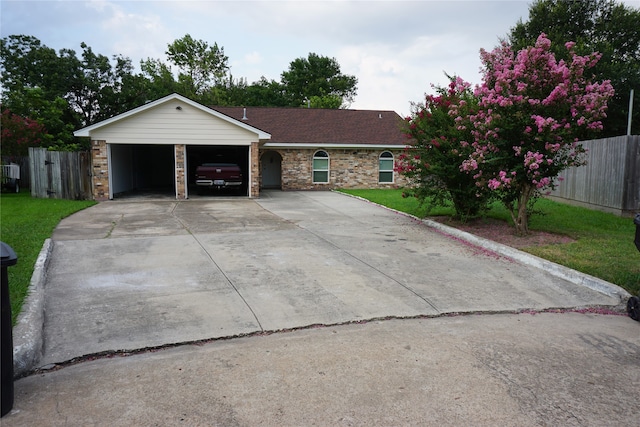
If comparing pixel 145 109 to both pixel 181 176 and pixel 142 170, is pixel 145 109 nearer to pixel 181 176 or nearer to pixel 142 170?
pixel 181 176

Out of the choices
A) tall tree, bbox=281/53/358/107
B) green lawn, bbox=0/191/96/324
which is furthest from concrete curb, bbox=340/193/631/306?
tall tree, bbox=281/53/358/107

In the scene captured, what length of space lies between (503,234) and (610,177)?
546 cm

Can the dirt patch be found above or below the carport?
below

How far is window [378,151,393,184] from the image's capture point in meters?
25.3

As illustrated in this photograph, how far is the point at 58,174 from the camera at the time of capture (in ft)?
57.8

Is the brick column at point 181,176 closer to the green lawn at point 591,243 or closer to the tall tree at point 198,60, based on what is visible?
the green lawn at point 591,243

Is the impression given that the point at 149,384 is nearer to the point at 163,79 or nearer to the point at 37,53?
the point at 37,53

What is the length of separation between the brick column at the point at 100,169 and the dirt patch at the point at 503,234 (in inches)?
492

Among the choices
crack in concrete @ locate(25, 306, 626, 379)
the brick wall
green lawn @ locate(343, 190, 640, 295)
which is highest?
the brick wall

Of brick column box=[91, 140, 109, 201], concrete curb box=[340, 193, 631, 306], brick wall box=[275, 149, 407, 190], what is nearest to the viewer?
concrete curb box=[340, 193, 631, 306]

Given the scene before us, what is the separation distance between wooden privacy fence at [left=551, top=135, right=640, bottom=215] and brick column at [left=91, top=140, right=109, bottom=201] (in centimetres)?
1657

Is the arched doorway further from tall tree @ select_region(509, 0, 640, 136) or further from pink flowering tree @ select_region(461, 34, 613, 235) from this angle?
tall tree @ select_region(509, 0, 640, 136)

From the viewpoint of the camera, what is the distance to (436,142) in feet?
36.5

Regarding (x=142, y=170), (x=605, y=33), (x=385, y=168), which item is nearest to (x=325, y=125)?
(x=385, y=168)
